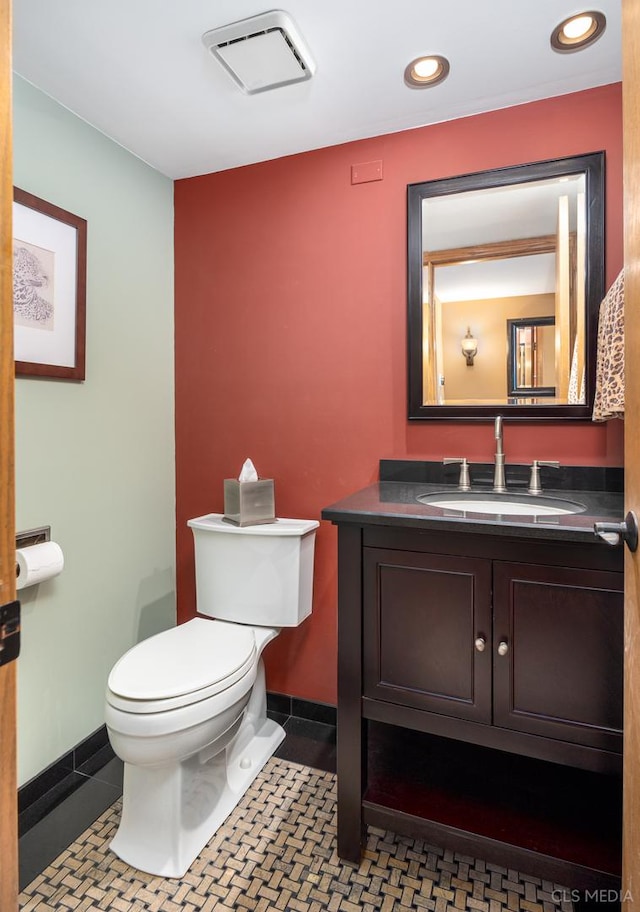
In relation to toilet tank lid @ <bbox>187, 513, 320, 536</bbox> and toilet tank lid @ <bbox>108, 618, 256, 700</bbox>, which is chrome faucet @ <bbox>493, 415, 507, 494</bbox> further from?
toilet tank lid @ <bbox>108, 618, 256, 700</bbox>

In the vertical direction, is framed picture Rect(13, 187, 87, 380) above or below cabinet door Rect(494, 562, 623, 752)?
above

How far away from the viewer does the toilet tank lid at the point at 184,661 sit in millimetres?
Result: 1345

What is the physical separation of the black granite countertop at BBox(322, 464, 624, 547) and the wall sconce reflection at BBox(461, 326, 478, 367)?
490 millimetres

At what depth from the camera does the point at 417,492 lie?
1667mm

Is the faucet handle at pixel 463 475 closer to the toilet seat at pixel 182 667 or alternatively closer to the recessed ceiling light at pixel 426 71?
the toilet seat at pixel 182 667

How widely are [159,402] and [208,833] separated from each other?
1574 millimetres

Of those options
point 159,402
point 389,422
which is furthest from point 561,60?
point 159,402

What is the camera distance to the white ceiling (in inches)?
52.4

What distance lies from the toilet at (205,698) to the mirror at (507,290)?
2.61ft

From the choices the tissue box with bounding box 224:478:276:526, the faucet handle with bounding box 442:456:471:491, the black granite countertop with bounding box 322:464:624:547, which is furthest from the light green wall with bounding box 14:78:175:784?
the faucet handle with bounding box 442:456:471:491

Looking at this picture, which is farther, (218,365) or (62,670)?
(218,365)

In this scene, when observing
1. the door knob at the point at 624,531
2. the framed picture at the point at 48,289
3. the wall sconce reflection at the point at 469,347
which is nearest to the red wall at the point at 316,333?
the wall sconce reflection at the point at 469,347

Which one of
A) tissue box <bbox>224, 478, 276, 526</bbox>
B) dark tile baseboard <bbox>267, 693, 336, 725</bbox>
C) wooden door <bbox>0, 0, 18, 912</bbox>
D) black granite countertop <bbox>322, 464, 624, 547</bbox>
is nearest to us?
wooden door <bbox>0, 0, 18, 912</bbox>

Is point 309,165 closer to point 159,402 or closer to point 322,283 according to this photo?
→ point 322,283
